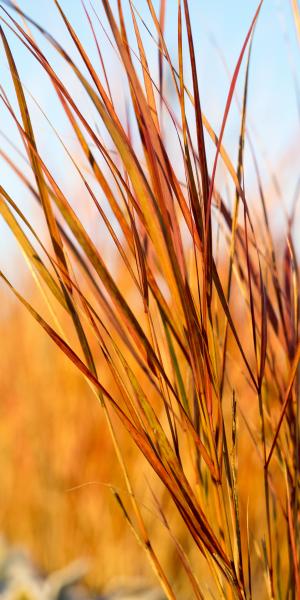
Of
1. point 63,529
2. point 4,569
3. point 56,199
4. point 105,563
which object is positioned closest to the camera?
point 56,199

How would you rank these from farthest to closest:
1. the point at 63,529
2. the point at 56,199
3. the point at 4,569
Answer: the point at 63,529, the point at 4,569, the point at 56,199

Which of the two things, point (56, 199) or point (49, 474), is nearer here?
point (56, 199)

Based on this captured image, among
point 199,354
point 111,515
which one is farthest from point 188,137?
point 111,515

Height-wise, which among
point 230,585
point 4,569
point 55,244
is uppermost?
point 55,244

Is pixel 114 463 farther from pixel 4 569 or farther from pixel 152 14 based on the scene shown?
pixel 152 14

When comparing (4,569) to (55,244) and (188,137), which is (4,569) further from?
(188,137)

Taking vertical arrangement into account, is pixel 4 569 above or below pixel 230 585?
below

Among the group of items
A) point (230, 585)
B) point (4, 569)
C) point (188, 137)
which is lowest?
point (4, 569)

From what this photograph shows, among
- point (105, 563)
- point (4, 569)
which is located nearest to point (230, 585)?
point (4, 569)

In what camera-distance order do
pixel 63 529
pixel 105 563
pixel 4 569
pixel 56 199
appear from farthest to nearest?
pixel 63 529 < pixel 105 563 < pixel 4 569 < pixel 56 199
